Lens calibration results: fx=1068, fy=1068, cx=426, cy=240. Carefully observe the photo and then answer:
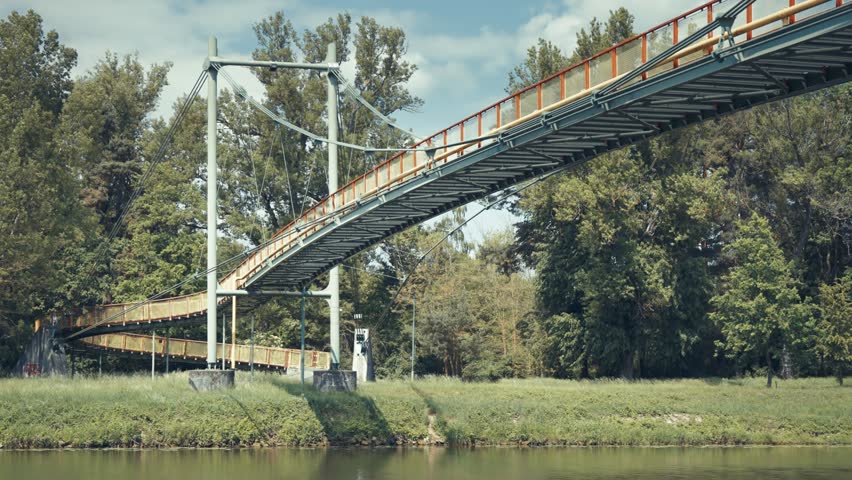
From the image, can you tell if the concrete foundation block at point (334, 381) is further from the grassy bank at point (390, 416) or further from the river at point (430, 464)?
the river at point (430, 464)

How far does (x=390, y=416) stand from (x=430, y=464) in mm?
5050

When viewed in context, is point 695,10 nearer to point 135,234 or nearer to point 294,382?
point 294,382

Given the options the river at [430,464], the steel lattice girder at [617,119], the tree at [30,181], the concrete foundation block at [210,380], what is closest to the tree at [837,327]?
the river at [430,464]

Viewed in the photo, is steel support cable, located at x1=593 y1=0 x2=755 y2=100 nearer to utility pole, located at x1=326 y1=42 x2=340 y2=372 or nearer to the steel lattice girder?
the steel lattice girder

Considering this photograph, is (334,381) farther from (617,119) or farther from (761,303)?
(761,303)

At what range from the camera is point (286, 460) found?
31156mm

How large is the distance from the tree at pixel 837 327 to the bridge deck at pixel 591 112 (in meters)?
21.4

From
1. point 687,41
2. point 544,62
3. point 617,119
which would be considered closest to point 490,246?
point 544,62

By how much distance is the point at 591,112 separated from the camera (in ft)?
80.5

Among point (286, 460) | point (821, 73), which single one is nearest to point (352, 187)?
point (286, 460)

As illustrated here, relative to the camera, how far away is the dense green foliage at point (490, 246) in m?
46.4

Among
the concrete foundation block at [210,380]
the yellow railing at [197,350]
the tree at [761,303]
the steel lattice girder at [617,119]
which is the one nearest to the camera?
the steel lattice girder at [617,119]

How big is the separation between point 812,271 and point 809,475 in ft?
89.9

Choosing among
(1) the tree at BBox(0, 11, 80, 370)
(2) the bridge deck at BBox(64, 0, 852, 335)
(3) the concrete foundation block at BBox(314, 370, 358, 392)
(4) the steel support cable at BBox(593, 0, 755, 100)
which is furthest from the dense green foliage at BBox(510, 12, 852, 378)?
(4) the steel support cable at BBox(593, 0, 755, 100)
